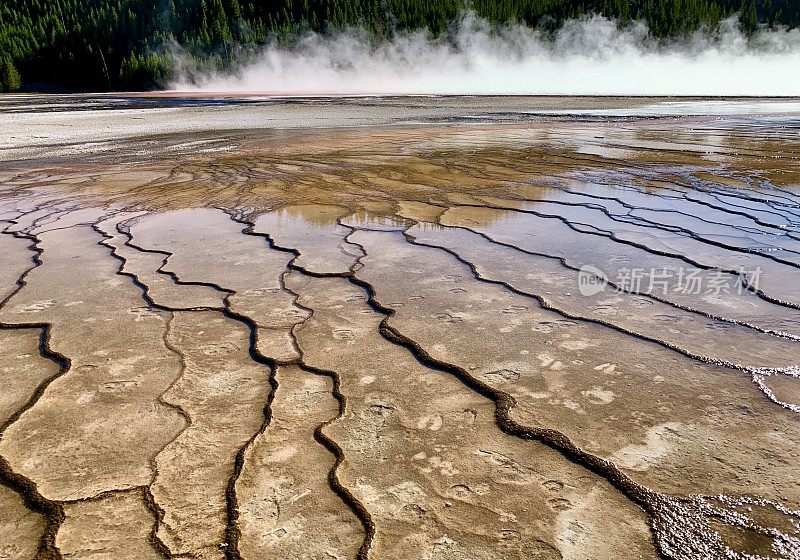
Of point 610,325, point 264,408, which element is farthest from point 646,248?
point 264,408

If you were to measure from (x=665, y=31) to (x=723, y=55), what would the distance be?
5.08 meters

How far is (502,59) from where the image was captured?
1987 inches

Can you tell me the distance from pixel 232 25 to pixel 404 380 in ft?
204

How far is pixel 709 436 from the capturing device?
145 centimetres

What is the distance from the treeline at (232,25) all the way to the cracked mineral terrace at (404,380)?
170ft

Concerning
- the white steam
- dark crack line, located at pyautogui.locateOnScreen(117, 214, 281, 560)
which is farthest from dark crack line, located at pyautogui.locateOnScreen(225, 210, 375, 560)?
the white steam

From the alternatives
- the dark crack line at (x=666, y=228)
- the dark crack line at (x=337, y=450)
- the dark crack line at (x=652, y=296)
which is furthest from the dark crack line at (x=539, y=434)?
the dark crack line at (x=666, y=228)

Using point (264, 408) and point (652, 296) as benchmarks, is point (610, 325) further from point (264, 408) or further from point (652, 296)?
point (264, 408)

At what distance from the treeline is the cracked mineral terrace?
51.8 m

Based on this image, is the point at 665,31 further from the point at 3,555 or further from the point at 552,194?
the point at 3,555

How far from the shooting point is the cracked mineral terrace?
1.18m

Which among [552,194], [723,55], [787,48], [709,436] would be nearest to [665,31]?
[723,55]

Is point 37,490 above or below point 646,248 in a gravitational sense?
above

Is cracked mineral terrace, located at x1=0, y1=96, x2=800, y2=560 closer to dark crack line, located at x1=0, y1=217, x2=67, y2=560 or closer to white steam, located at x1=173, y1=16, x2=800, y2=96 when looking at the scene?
dark crack line, located at x1=0, y1=217, x2=67, y2=560
